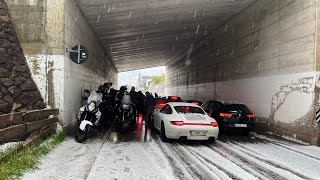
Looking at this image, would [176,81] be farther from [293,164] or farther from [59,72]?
[293,164]

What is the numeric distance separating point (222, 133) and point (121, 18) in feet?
23.6

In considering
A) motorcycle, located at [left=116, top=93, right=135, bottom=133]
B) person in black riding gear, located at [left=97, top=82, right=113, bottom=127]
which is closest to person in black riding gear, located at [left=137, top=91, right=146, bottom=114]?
person in black riding gear, located at [left=97, top=82, right=113, bottom=127]

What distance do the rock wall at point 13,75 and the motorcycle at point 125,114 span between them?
9.69ft

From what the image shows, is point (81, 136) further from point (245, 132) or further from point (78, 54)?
point (245, 132)

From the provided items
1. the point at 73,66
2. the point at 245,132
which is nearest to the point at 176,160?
the point at 245,132

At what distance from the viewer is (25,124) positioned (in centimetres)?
780

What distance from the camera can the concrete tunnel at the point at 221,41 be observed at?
1034 cm

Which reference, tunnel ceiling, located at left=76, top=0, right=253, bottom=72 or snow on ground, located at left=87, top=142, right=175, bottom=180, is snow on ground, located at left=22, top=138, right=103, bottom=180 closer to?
snow on ground, located at left=87, top=142, right=175, bottom=180

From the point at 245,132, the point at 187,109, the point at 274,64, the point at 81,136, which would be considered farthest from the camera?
the point at 274,64

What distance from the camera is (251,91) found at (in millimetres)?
15102

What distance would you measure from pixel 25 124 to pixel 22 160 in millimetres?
1717

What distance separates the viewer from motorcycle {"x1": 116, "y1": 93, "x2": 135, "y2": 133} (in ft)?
38.3

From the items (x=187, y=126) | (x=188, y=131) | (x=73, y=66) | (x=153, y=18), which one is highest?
(x=153, y=18)

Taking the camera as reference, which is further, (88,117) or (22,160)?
(88,117)
